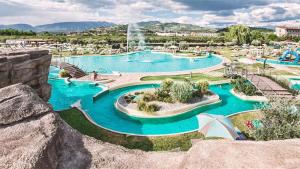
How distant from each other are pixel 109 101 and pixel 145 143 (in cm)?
1020

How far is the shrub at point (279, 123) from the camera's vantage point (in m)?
12.3

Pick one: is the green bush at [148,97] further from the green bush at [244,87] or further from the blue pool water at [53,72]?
the blue pool water at [53,72]

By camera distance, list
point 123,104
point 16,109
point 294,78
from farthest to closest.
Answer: point 294,78 < point 123,104 < point 16,109

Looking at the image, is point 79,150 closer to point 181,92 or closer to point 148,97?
point 181,92

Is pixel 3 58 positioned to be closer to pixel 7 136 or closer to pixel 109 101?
pixel 109 101

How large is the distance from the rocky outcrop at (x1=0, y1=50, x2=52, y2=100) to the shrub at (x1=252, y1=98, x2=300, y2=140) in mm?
14296

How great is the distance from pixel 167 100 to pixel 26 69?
11.0 metres

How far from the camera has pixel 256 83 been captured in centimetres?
2456

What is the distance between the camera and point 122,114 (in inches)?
837

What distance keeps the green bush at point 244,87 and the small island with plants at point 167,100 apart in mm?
3385

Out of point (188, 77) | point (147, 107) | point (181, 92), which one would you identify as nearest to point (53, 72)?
point (188, 77)

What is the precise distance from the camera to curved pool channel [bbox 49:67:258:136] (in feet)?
61.2

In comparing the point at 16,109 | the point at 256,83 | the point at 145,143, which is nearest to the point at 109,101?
the point at 145,143

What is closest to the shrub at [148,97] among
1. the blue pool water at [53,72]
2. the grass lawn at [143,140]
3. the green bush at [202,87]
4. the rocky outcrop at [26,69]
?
the green bush at [202,87]
